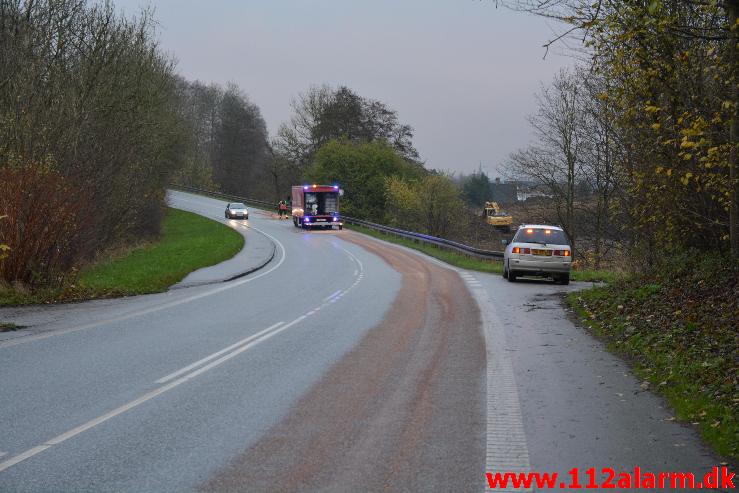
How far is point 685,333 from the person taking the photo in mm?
10508

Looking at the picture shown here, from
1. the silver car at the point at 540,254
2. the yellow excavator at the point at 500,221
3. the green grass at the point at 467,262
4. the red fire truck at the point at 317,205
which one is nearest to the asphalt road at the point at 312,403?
the silver car at the point at 540,254

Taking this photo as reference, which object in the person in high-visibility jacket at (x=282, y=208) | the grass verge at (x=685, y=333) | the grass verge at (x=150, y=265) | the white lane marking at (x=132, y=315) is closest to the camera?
the grass verge at (x=685, y=333)

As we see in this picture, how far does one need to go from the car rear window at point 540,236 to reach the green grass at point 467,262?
2.06 m

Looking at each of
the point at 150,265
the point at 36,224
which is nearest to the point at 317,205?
the point at 150,265

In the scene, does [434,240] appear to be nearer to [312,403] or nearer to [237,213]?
[237,213]

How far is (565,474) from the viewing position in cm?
527

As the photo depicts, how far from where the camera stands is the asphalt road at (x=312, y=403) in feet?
17.5

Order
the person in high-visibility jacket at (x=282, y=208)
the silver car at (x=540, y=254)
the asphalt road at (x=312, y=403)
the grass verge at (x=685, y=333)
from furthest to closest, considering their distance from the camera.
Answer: the person in high-visibility jacket at (x=282, y=208) < the silver car at (x=540, y=254) < the grass verge at (x=685, y=333) < the asphalt road at (x=312, y=403)

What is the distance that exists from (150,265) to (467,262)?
1409cm

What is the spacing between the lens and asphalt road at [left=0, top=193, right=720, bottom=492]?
534 centimetres

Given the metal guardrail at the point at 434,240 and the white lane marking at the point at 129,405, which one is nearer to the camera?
the white lane marking at the point at 129,405

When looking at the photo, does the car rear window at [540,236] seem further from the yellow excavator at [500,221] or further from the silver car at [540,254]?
the yellow excavator at [500,221]

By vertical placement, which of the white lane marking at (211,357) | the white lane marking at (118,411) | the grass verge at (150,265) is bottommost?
the grass verge at (150,265)

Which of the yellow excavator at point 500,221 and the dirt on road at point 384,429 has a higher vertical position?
the yellow excavator at point 500,221
